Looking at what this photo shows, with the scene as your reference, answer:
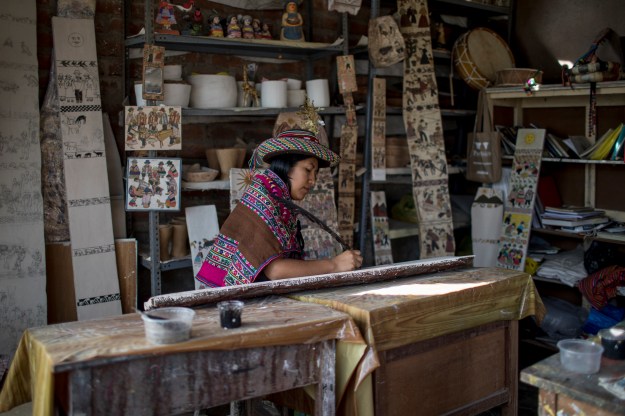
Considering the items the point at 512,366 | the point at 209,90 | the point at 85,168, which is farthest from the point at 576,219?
the point at 85,168

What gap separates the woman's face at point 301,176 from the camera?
3271 millimetres

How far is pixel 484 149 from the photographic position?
5.25m

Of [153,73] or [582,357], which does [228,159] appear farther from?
[582,357]

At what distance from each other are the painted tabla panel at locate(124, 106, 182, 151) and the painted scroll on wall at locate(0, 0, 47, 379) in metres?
0.51

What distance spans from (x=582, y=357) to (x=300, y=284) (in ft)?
3.74

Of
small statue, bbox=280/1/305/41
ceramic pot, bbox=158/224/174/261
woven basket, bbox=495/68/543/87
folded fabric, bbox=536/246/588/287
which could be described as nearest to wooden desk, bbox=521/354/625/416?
ceramic pot, bbox=158/224/174/261

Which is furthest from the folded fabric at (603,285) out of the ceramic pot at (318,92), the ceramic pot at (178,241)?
the ceramic pot at (178,241)

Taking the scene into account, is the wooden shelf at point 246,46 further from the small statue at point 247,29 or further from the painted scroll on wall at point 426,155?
the painted scroll on wall at point 426,155

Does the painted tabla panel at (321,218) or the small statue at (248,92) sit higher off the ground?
the small statue at (248,92)

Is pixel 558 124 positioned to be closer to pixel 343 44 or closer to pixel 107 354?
pixel 343 44

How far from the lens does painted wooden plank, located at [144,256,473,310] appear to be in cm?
253

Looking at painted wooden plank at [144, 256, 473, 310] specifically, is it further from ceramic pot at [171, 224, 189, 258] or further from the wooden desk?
ceramic pot at [171, 224, 189, 258]

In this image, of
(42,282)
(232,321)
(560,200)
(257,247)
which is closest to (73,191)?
(42,282)

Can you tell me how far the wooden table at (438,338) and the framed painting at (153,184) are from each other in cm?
149
